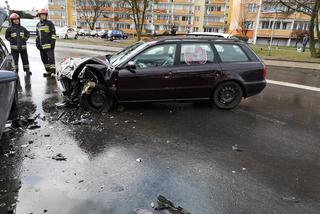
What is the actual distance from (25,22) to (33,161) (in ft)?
154

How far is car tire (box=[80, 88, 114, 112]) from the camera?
636 centimetres

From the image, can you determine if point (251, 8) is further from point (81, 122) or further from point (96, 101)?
point (81, 122)

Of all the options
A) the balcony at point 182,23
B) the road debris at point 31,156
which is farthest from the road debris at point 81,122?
the balcony at point 182,23

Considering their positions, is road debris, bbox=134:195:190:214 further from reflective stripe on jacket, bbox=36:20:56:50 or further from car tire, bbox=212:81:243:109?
reflective stripe on jacket, bbox=36:20:56:50

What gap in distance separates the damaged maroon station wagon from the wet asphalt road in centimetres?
42

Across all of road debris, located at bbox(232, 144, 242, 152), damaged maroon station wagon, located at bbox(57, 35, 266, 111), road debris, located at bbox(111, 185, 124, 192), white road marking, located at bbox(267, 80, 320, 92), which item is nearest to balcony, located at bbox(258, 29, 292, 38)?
white road marking, located at bbox(267, 80, 320, 92)

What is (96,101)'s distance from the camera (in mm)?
6434

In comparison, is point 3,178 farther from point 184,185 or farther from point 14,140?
point 184,185

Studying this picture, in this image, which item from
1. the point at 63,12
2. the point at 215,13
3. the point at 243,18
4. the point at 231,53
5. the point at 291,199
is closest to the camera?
the point at 291,199

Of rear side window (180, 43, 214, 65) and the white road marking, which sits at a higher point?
rear side window (180, 43, 214, 65)

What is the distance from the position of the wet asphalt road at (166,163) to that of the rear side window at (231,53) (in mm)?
1242

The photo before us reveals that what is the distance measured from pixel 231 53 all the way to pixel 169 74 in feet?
5.43

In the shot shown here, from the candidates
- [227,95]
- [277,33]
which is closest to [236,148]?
[227,95]

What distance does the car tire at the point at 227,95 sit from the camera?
6.95 m
